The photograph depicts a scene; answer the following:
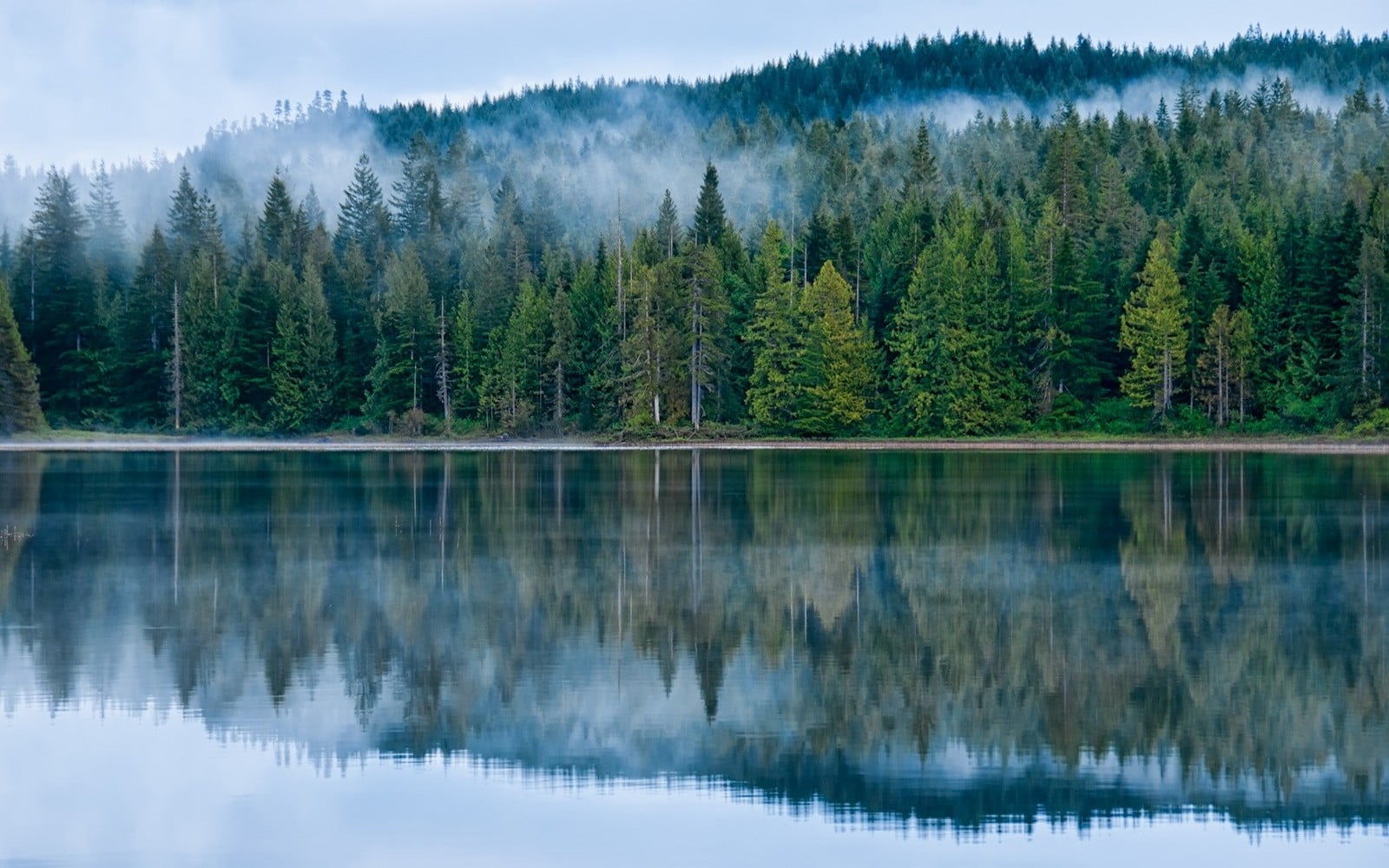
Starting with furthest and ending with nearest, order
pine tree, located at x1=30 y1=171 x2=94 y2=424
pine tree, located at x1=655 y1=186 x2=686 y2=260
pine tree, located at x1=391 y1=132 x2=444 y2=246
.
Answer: pine tree, located at x1=391 y1=132 x2=444 y2=246 → pine tree, located at x1=655 y1=186 x2=686 y2=260 → pine tree, located at x1=30 y1=171 x2=94 y2=424

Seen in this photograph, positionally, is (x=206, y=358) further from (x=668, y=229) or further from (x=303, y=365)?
(x=668, y=229)

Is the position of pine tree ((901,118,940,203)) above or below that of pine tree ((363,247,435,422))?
above

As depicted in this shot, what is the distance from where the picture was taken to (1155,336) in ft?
295

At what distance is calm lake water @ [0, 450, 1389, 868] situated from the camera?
510 inches

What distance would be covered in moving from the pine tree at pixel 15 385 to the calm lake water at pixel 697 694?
63842 mm

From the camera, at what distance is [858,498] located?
43.5 m

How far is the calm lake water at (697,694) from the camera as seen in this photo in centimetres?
1296

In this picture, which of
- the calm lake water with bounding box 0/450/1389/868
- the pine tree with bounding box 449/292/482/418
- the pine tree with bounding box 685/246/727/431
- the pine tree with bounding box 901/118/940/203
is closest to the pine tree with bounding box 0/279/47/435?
the pine tree with bounding box 449/292/482/418

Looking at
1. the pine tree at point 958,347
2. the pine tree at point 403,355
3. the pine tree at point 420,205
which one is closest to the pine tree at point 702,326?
the pine tree at point 958,347

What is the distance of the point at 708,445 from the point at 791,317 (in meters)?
10.8

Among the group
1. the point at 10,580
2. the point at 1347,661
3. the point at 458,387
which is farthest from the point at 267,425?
the point at 1347,661

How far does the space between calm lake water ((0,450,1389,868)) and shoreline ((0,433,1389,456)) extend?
46976 millimetres

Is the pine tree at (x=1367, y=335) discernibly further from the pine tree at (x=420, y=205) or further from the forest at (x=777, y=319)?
the pine tree at (x=420, y=205)

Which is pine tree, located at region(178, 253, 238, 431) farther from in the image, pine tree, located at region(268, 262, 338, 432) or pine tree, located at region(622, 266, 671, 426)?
pine tree, located at region(622, 266, 671, 426)
